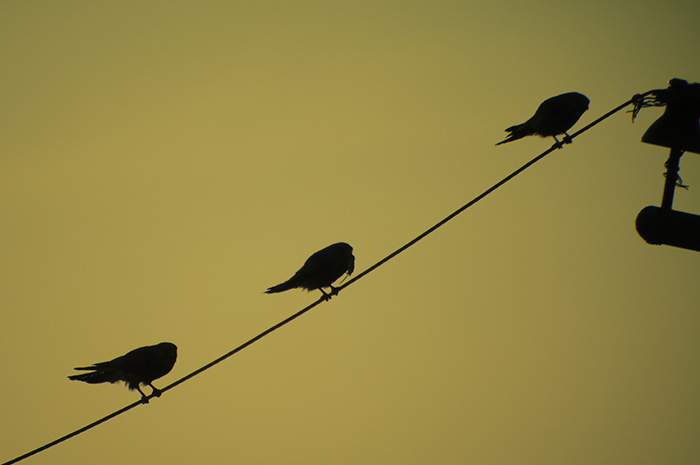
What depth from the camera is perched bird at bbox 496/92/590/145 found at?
332 inches

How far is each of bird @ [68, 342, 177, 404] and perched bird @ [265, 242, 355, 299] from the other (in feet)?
6.27

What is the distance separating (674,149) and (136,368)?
6.31 metres

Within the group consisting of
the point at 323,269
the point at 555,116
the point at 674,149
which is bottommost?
the point at 674,149

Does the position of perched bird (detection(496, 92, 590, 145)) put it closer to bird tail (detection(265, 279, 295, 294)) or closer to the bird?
bird tail (detection(265, 279, 295, 294))

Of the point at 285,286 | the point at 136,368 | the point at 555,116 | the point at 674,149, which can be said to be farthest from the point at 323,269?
the point at 674,149

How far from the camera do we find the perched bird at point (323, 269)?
757cm

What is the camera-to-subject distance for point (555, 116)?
8438 millimetres

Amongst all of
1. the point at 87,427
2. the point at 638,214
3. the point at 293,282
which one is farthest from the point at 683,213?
the point at 293,282

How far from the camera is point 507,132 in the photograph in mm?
9000

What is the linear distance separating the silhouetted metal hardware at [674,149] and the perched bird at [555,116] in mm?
3901

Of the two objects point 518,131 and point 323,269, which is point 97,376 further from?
point 518,131

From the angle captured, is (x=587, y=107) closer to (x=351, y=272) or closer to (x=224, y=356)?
(x=351, y=272)

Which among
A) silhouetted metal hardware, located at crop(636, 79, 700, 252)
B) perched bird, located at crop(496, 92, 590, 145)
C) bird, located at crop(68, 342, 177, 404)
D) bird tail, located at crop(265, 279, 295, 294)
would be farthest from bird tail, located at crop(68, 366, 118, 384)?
silhouetted metal hardware, located at crop(636, 79, 700, 252)

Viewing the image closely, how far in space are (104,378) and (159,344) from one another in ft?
2.45
